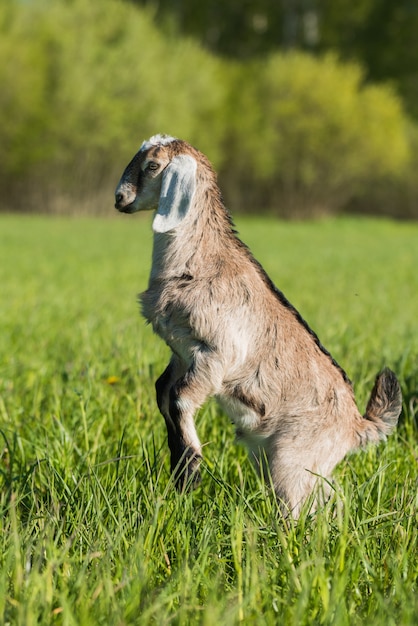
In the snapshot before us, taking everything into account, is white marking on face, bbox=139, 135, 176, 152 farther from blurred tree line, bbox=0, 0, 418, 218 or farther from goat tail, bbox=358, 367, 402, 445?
blurred tree line, bbox=0, 0, 418, 218

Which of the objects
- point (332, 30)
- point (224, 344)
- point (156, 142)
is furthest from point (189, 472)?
point (332, 30)

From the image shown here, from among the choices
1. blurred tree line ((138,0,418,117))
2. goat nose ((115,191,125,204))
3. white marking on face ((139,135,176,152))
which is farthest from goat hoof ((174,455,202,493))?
blurred tree line ((138,0,418,117))

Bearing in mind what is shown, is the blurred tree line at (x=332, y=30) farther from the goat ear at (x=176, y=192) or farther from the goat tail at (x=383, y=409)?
the goat ear at (x=176, y=192)

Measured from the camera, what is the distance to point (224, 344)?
246cm

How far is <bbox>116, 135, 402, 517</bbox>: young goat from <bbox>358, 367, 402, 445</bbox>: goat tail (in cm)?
1

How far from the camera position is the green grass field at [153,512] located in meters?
1.97

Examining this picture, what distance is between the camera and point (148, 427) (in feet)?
11.8

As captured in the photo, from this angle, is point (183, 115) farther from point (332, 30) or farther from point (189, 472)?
point (189, 472)

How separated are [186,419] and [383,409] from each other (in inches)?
31.6

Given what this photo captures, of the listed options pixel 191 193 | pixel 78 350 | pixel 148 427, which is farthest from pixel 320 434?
pixel 78 350

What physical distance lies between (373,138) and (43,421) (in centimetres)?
3945

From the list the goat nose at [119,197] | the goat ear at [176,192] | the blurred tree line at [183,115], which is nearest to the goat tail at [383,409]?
the goat ear at [176,192]

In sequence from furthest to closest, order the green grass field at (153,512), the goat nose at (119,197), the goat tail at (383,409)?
the goat tail at (383,409), the goat nose at (119,197), the green grass field at (153,512)

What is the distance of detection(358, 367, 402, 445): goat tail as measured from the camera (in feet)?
8.89
